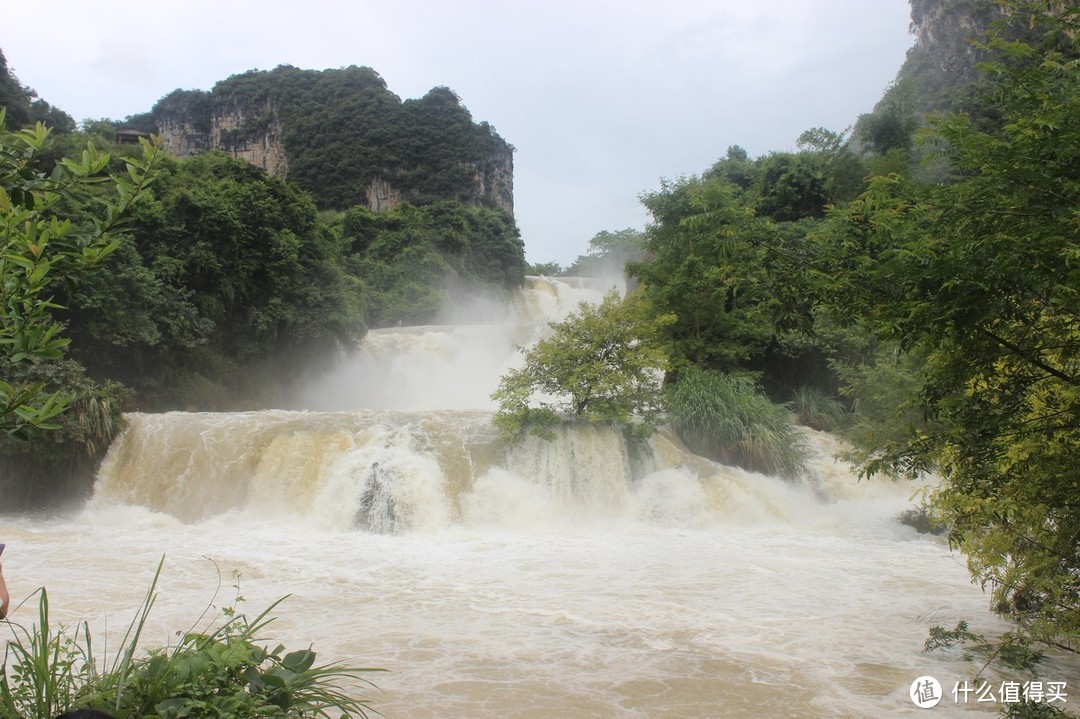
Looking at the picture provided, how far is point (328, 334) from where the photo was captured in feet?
77.3

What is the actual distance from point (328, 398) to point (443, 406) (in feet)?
13.2

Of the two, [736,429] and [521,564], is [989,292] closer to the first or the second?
[521,564]

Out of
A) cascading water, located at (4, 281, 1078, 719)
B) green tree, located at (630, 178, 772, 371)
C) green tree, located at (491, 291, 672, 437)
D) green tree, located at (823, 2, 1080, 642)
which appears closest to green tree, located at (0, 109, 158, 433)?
green tree, located at (823, 2, 1080, 642)

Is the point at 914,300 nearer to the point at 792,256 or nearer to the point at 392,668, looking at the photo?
the point at 792,256

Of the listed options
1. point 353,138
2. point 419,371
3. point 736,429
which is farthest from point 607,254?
point 736,429

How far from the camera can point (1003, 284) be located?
2939 mm

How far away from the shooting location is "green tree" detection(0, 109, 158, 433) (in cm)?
195

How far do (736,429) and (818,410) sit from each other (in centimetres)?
562

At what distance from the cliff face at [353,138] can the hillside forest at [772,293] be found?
15300mm

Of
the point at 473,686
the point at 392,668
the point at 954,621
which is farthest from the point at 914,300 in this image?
the point at 954,621

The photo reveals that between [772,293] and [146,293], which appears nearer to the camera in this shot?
[772,293]

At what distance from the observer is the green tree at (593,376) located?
13.9 m

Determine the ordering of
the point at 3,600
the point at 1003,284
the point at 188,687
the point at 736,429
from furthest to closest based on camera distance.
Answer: the point at 736,429
the point at 1003,284
the point at 3,600
the point at 188,687

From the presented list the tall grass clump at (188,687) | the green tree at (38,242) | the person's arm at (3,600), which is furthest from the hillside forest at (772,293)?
the tall grass clump at (188,687)
